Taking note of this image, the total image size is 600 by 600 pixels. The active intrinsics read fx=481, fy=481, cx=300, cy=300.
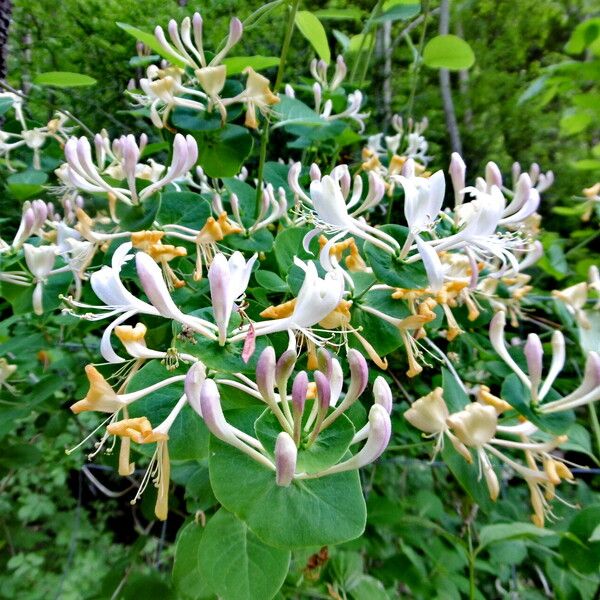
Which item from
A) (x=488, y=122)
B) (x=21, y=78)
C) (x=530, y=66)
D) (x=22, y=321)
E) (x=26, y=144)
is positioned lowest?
(x=22, y=321)

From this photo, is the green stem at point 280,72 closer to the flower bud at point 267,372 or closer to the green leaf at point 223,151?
the green leaf at point 223,151

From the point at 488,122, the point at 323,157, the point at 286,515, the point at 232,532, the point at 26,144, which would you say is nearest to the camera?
the point at 286,515

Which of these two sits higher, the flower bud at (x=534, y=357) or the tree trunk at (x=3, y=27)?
the tree trunk at (x=3, y=27)

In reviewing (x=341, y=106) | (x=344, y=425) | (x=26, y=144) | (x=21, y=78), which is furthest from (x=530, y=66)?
(x=344, y=425)

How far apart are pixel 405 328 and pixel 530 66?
3.03 metres

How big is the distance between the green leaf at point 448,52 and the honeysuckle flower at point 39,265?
0.71 m

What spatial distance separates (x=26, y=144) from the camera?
0.91m

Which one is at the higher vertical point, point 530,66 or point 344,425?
point 530,66

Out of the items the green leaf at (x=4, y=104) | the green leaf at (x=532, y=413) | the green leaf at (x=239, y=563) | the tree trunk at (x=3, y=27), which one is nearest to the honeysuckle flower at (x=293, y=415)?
the green leaf at (x=239, y=563)

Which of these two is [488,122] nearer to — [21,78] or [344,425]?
[21,78]

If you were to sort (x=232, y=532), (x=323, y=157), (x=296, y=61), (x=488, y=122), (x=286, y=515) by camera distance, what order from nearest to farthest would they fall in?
(x=286, y=515) → (x=232, y=532) → (x=323, y=157) → (x=296, y=61) → (x=488, y=122)

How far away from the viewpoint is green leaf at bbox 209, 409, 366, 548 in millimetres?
323

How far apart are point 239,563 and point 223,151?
0.49 meters

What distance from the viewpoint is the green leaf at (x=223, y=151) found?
0.65 meters
